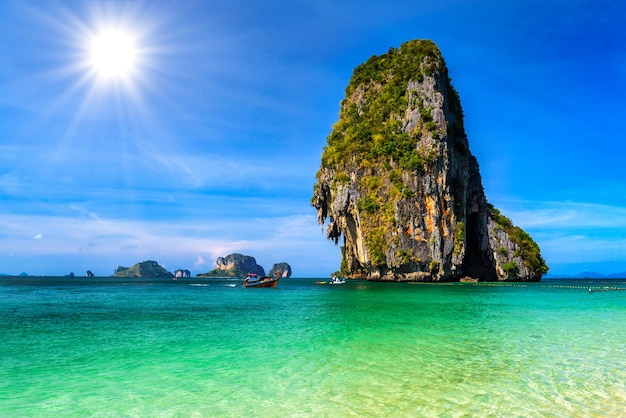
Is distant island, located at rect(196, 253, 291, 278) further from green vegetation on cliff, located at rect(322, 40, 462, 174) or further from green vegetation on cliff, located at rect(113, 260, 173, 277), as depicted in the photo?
green vegetation on cliff, located at rect(322, 40, 462, 174)

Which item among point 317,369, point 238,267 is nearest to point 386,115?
point 317,369

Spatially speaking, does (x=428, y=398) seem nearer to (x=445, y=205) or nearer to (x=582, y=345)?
(x=582, y=345)

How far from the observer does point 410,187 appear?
51.8 m

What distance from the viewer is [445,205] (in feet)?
171

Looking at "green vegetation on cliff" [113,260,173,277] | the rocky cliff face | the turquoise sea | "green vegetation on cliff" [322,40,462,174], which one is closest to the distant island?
"green vegetation on cliff" [113,260,173,277]

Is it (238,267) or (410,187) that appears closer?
(410,187)

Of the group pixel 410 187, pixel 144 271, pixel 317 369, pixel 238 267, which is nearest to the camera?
pixel 317 369

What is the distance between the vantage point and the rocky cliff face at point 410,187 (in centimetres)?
5134

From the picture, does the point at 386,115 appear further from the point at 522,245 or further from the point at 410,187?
the point at 522,245

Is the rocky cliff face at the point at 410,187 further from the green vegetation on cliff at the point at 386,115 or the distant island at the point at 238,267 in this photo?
the distant island at the point at 238,267

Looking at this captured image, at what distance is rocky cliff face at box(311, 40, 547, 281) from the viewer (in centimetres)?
5134

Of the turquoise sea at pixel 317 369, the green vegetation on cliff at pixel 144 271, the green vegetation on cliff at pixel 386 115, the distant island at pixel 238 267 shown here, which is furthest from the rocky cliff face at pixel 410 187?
the green vegetation on cliff at pixel 144 271

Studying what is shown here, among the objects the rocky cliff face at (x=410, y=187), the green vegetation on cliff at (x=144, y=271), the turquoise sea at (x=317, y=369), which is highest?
the rocky cliff face at (x=410, y=187)

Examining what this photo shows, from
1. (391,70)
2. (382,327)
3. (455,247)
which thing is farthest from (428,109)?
(382,327)
